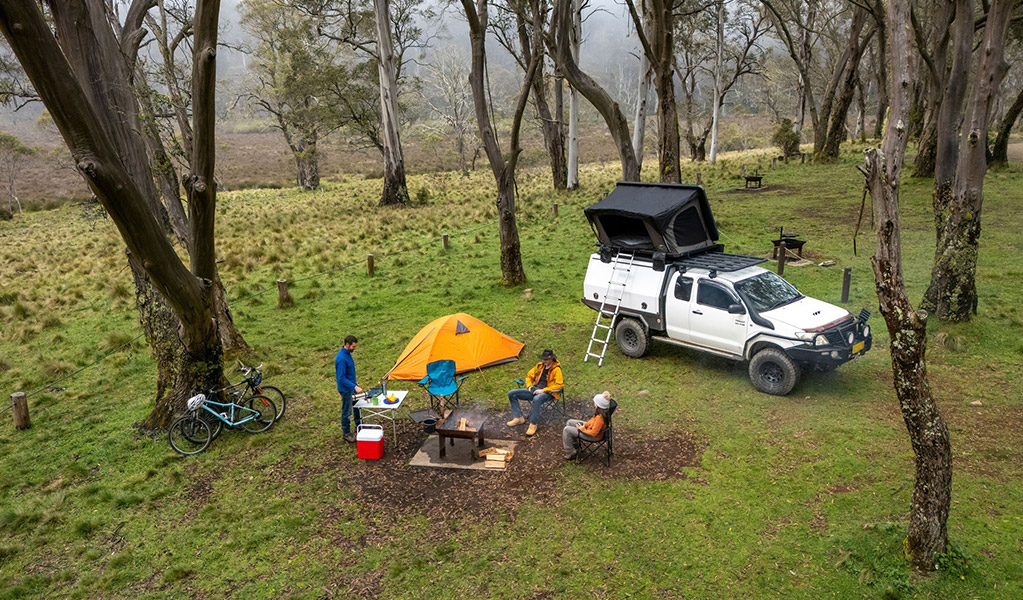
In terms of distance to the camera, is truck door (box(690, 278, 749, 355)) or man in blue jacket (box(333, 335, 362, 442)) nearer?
man in blue jacket (box(333, 335, 362, 442))

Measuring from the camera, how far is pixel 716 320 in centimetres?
1036

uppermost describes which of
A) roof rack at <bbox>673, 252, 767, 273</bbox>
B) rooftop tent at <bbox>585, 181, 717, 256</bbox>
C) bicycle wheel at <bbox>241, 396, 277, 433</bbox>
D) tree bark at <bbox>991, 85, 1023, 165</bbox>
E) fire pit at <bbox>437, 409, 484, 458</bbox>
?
tree bark at <bbox>991, 85, 1023, 165</bbox>

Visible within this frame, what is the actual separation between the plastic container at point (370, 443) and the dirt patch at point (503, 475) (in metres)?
0.11

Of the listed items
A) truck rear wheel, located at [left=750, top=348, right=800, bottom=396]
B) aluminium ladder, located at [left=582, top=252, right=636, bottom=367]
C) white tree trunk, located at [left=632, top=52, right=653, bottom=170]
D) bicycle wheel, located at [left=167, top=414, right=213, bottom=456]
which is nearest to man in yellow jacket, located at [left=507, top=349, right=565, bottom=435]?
aluminium ladder, located at [left=582, top=252, right=636, bottom=367]

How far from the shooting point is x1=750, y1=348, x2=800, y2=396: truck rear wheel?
9531 millimetres

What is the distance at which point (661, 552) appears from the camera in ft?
21.4

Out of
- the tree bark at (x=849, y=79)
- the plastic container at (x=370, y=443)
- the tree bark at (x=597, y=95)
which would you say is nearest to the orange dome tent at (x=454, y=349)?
the plastic container at (x=370, y=443)

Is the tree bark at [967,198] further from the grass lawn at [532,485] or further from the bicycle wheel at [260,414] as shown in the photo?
the bicycle wheel at [260,414]

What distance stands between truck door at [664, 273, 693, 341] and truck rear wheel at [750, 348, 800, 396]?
1.36 metres

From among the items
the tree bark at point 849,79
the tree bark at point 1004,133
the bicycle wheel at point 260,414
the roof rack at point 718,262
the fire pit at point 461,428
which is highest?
the tree bark at point 849,79

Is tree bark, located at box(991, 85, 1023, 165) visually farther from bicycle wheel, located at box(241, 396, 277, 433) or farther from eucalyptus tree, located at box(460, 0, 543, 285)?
bicycle wheel, located at box(241, 396, 277, 433)

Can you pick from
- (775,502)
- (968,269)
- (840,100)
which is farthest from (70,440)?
(840,100)

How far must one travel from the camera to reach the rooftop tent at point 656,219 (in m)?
11.2

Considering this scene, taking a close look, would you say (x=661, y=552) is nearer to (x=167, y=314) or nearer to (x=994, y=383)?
(x=994, y=383)
